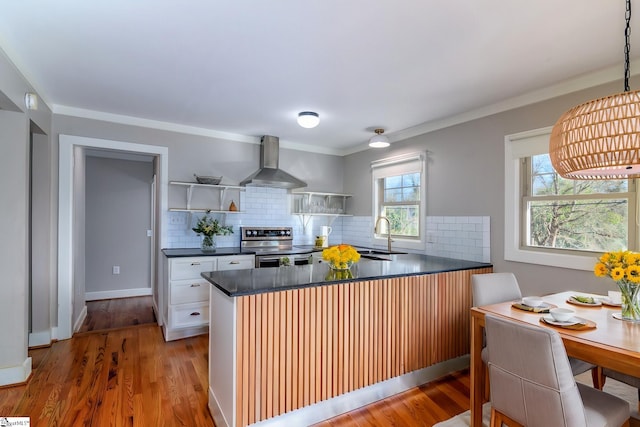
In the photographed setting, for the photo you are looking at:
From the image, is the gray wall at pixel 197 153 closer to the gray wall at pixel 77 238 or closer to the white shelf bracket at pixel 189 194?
the white shelf bracket at pixel 189 194

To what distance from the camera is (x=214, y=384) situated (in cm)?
210

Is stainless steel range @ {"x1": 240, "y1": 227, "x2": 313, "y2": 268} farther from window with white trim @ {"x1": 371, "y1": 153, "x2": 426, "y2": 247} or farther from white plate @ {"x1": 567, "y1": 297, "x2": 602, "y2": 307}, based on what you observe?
white plate @ {"x1": 567, "y1": 297, "x2": 602, "y2": 307}

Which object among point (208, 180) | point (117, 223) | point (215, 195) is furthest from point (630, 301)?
point (117, 223)

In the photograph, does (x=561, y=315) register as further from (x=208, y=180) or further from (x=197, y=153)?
(x=197, y=153)

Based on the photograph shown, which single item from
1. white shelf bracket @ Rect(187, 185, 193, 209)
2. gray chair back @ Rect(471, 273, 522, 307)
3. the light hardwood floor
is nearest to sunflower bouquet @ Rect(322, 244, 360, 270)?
gray chair back @ Rect(471, 273, 522, 307)

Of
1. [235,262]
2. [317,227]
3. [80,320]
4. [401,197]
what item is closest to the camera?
[235,262]

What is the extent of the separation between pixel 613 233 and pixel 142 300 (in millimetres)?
5786

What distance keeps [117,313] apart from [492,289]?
14.9ft

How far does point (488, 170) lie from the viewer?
3156 millimetres

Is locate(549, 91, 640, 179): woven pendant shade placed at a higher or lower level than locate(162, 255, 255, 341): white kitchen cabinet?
higher

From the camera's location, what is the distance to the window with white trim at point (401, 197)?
392cm

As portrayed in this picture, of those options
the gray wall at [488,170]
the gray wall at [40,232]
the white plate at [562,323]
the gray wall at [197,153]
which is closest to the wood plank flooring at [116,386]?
the gray wall at [40,232]

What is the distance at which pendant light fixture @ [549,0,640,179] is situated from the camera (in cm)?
127

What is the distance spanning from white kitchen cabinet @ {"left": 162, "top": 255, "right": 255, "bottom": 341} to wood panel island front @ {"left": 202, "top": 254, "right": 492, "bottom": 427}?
1.35 meters
